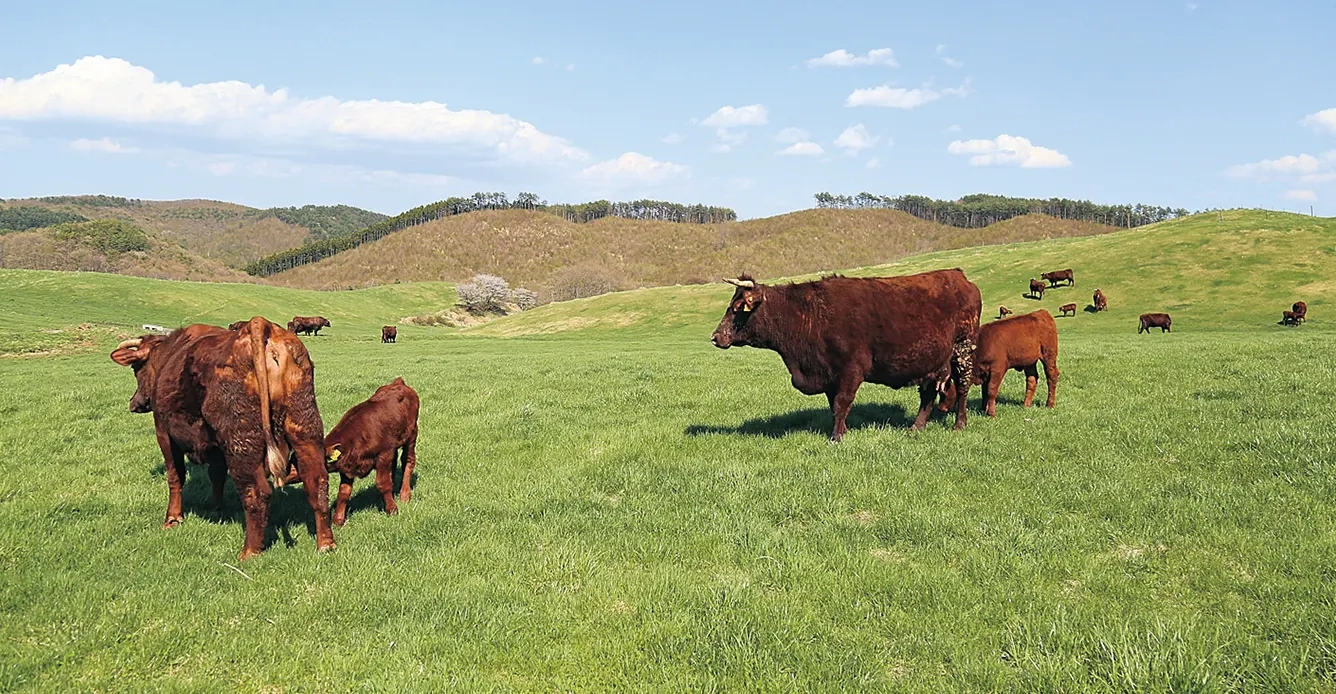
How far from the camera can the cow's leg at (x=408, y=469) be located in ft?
28.8

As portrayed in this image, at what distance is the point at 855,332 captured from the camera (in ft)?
34.7

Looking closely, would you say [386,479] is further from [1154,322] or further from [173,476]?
[1154,322]

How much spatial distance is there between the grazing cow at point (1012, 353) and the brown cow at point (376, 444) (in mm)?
8899

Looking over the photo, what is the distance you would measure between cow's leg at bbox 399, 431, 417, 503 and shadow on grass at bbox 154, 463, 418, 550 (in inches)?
8.9

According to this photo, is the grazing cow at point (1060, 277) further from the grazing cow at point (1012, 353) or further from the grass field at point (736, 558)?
the grazing cow at point (1012, 353)

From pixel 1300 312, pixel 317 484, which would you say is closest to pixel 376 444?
pixel 317 484

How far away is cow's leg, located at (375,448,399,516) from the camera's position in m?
8.27

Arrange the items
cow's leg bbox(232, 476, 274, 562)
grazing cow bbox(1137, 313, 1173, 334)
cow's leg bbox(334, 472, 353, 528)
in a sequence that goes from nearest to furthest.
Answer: cow's leg bbox(232, 476, 274, 562)
cow's leg bbox(334, 472, 353, 528)
grazing cow bbox(1137, 313, 1173, 334)

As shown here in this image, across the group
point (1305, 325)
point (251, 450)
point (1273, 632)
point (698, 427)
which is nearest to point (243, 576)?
point (251, 450)

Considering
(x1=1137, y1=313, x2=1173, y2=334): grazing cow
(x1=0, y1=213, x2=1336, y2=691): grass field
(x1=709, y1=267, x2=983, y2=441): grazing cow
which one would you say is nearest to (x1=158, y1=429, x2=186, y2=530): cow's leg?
(x1=0, y1=213, x2=1336, y2=691): grass field

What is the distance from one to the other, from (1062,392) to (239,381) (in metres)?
14.2

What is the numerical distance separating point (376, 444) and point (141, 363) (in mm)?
3741

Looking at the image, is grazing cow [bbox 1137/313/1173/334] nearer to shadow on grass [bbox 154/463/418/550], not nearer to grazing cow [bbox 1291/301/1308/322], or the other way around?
grazing cow [bbox 1291/301/1308/322]

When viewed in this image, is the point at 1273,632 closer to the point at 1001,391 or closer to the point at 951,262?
the point at 1001,391
